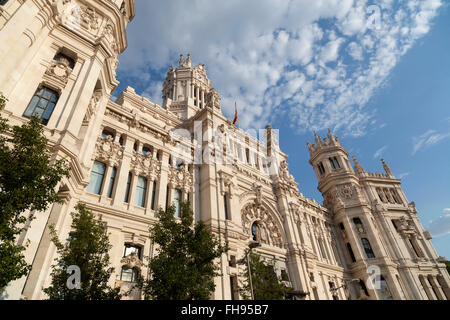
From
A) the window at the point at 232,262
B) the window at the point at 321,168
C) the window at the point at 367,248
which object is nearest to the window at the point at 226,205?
the window at the point at 232,262

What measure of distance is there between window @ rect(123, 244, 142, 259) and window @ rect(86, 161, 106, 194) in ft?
15.3

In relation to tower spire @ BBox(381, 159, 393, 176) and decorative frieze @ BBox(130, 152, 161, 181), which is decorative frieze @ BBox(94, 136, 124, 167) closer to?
decorative frieze @ BBox(130, 152, 161, 181)

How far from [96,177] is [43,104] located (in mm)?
6355

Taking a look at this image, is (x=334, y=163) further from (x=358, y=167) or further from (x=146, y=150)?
(x=146, y=150)

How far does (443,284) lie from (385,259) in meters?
11.5

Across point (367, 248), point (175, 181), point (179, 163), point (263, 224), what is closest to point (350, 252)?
point (367, 248)

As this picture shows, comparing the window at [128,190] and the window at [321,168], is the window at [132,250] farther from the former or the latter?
the window at [321,168]

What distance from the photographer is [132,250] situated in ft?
62.4

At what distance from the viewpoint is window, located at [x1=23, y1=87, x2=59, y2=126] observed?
1531 centimetres

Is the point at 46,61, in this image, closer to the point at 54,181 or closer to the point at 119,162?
the point at 119,162

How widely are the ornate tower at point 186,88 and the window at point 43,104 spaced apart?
27481mm

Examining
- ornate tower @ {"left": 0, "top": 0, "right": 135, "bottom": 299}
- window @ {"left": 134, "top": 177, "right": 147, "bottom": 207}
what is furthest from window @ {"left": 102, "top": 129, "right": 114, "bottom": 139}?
window @ {"left": 134, "top": 177, "right": 147, "bottom": 207}

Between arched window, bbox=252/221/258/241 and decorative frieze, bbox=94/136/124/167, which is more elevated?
decorative frieze, bbox=94/136/124/167

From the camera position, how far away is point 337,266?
37.6 m
